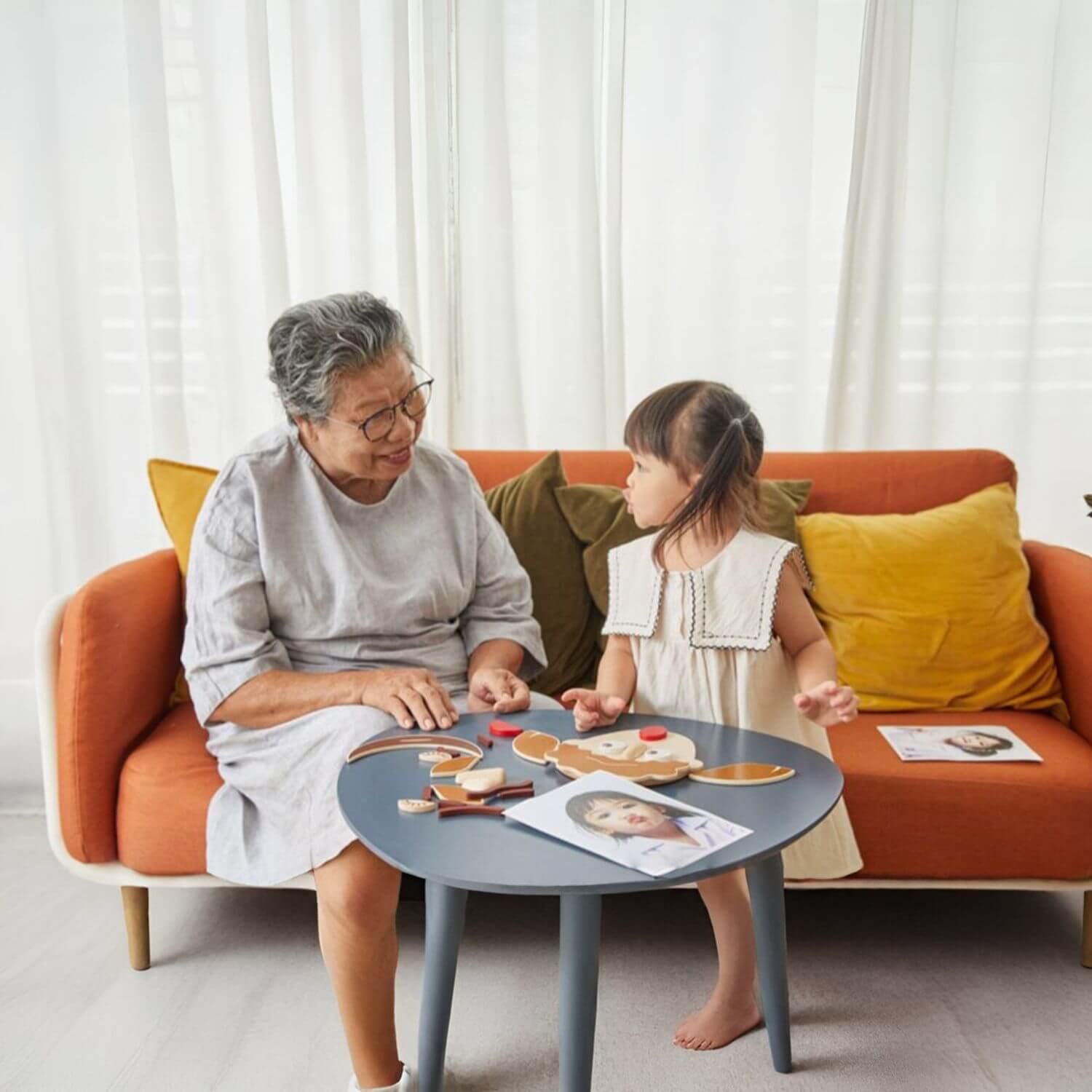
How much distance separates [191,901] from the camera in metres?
2.04

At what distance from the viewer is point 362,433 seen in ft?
5.32

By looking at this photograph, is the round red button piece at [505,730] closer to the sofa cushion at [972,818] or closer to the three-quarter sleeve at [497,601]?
the three-quarter sleeve at [497,601]

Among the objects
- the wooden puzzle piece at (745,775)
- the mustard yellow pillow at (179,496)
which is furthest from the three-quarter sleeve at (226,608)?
the wooden puzzle piece at (745,775)

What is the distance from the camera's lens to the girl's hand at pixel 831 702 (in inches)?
51.7

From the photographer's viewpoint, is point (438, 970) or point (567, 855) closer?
point (567, 855)

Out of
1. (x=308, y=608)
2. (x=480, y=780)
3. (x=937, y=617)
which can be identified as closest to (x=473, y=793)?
(x=480, y=780)

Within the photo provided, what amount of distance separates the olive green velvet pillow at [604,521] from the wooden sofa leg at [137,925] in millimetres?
828

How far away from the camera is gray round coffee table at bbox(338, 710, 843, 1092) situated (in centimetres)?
102

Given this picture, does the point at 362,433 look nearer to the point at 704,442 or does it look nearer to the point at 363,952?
the point at 704,442

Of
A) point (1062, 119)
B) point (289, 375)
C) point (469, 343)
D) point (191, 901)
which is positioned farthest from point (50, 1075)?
point (1062, 119)

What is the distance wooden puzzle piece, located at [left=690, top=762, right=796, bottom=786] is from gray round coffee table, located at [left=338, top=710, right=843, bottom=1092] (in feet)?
0.04

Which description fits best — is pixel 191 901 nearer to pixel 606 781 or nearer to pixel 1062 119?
Result: pixel 606 781

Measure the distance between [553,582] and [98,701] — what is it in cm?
81

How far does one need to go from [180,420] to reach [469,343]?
71 cm
